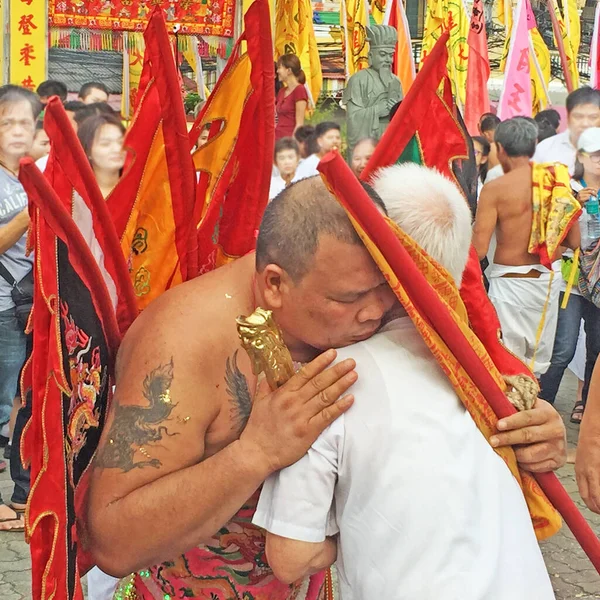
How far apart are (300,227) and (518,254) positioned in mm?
4023

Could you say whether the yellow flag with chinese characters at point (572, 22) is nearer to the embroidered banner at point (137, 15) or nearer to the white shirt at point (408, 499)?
the embroidered banner at point (137, 15)

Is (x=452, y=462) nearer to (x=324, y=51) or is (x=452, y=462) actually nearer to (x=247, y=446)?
(x=247, y=446)

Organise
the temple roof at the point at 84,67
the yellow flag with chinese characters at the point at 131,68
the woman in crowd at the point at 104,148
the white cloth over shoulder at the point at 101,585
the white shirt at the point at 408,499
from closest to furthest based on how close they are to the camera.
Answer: the white shirt at the point at 408,499
the white cloth over shoulder at the point at 101,585
the woman in crowd at the point at 104,148
the yellow flag with chinese characters at the point at 131,68
the temple roof at the point at 84,67

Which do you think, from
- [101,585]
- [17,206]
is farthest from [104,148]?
[101,585]

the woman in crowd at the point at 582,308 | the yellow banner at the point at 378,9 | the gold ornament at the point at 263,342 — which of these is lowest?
the woman in crowd at the point at 582,308

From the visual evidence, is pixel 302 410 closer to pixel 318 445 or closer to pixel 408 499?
pixel 318 445

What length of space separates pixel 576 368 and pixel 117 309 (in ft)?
16.3

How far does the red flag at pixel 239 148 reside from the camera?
228 centimetres

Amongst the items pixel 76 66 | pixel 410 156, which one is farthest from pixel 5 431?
pixel 76 66

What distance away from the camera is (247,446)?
60.6 inches

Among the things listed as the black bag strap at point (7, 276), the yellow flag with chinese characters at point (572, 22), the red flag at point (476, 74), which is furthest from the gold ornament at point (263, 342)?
the yellow flag with chinese characters at point (572, 22)

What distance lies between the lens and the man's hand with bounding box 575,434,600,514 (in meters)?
2.44

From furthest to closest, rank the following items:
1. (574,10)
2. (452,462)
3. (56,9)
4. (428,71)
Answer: (574,10) → (56,9) → (428,71) → (452,462)

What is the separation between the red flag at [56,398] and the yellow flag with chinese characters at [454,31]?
8762 millimetres
